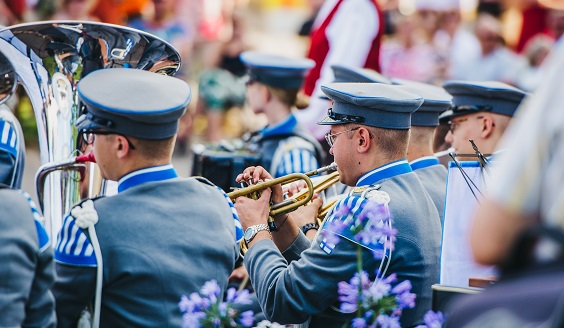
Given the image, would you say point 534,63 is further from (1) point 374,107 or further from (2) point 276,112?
(1) point 374,107

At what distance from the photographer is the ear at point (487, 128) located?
4613 millimetres

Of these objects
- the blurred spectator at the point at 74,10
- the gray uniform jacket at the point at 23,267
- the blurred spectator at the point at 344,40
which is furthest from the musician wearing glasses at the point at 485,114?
the blurred spectator at the point at 74,10

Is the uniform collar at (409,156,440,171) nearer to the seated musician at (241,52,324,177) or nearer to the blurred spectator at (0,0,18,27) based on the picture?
the seated musician at (241,52,324,177)

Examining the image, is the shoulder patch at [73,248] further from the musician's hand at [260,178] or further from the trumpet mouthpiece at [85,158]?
the musician's hand at [260,178]

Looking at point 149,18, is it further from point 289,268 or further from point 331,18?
point 289,268

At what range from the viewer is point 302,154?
Answer: 5406 mm

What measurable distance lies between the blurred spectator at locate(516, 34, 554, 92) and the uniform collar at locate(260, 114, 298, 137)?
4397 millimetres

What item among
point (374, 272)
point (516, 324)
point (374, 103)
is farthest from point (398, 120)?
point (516, 324)

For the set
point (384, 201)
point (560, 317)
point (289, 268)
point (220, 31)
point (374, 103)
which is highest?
point (560, 317)

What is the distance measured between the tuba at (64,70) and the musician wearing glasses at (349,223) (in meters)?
0.59

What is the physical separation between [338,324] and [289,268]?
263mm

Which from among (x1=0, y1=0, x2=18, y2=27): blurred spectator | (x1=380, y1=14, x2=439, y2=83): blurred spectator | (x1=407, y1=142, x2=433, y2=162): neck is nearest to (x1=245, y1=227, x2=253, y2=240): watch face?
(x1=407, y1=142, x2=433, y2=162): neck

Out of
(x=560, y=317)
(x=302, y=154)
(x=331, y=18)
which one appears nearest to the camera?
(x=560, y=317)

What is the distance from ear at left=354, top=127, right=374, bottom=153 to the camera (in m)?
3.54
